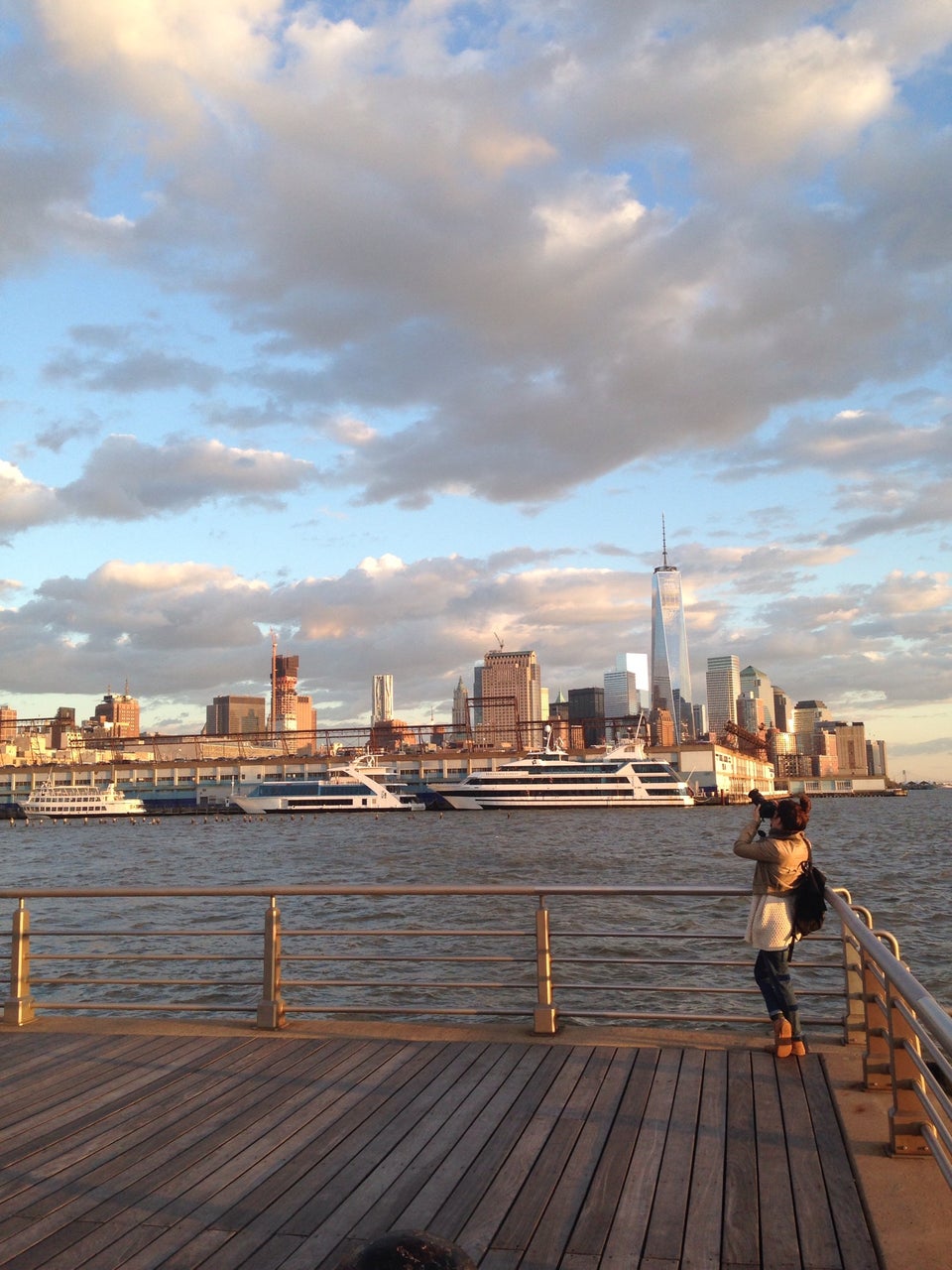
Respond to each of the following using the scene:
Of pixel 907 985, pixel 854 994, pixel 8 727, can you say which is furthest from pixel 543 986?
pixel 8 727

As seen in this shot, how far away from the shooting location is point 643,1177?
4395mm

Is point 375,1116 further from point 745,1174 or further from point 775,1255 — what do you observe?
point 775,1255

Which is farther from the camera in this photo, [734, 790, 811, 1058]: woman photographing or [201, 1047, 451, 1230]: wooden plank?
[734, 790, 811, 1058]: woman photographing

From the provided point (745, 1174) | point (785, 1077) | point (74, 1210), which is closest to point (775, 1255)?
point (745, 1174)

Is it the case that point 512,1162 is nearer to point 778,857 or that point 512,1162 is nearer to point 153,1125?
point 153,1125

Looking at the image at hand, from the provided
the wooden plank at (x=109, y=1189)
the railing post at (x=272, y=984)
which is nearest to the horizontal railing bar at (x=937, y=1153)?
the wooden plank at (x=109, y=1189)

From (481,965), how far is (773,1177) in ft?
38.4

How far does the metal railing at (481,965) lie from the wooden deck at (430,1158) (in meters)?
0.48

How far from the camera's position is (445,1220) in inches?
158

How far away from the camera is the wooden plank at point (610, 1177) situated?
3765 millimetres

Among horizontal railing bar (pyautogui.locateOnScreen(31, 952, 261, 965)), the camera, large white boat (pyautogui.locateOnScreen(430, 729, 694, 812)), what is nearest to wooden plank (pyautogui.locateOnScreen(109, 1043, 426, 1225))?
horizontal railing bar (pyautogui.locateOnScreen(31, 952, 261, 965))

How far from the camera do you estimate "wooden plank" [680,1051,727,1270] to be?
12.3 ft

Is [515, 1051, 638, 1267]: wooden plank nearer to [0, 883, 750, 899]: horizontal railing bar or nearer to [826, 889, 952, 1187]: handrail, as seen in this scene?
[0, 883, 750, 899]: horizontal railing bar

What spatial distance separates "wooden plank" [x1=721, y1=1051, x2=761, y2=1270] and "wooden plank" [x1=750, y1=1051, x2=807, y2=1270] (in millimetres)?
27
